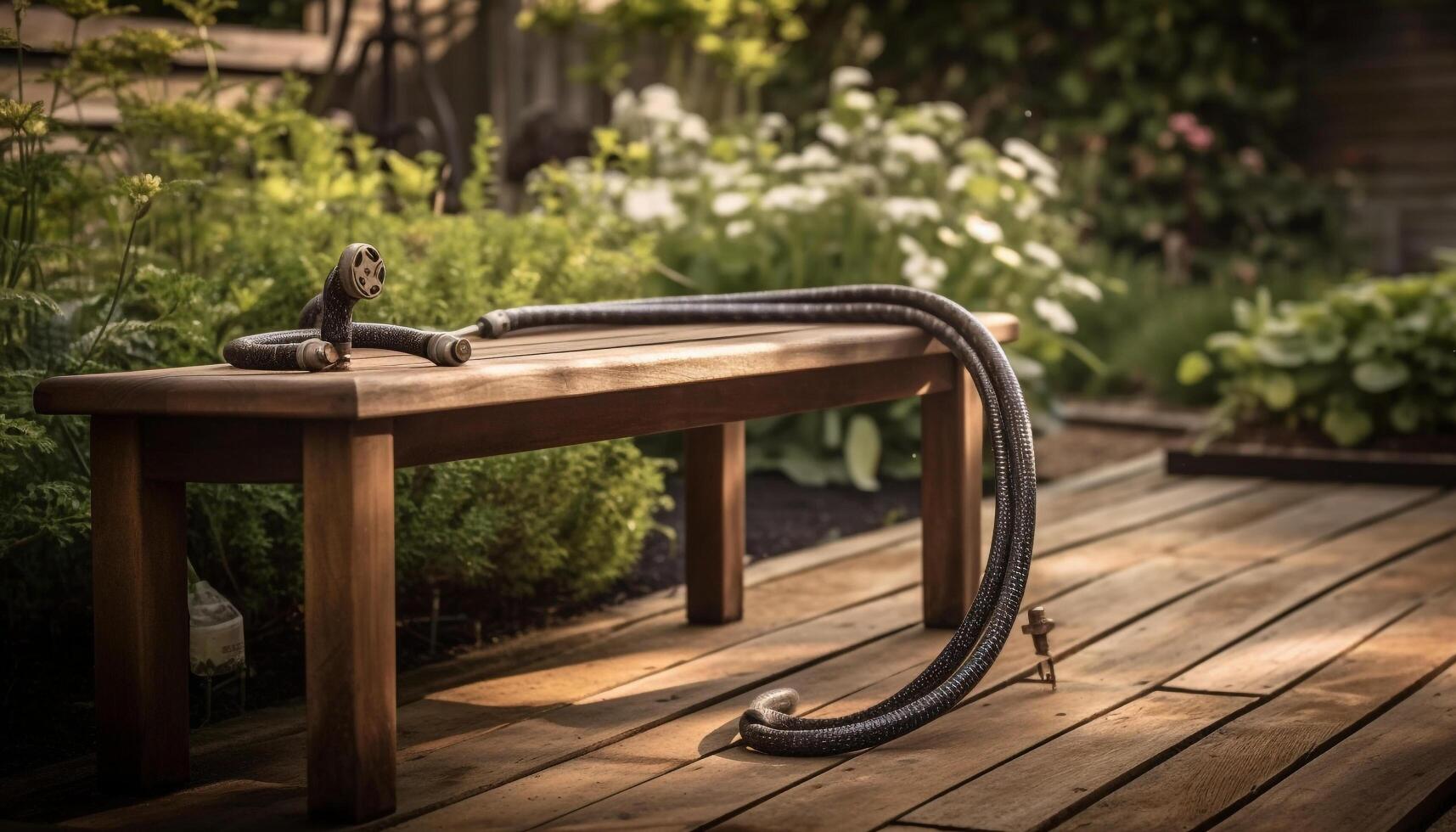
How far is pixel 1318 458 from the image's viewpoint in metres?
4.77

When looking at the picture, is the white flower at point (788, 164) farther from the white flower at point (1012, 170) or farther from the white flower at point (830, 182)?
the white flower at point (1012, 170)

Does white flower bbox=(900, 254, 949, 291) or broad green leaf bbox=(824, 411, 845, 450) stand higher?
white flower bbox=(900, 254, 949, 291)

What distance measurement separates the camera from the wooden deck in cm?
193

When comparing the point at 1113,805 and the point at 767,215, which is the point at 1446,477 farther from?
the point at 1113,805

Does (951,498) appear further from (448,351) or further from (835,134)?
(835,134)

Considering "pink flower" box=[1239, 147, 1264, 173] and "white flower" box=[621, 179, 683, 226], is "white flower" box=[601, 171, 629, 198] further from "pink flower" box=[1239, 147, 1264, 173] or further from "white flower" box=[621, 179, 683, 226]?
"pink flower" box=[1239, 147, 1264, 173]

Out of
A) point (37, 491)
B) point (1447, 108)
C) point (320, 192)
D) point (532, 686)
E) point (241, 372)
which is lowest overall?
point (532, 686)

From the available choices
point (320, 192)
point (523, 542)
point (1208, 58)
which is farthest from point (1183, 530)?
point (1208, 58)

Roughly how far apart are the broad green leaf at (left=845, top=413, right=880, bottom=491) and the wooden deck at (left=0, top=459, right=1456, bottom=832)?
837 millimetres

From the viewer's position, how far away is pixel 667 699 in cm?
246

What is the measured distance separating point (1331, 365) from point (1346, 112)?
13.0 feet

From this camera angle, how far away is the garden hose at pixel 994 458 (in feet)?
7.14

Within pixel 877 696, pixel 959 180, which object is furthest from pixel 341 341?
pixel 959 180

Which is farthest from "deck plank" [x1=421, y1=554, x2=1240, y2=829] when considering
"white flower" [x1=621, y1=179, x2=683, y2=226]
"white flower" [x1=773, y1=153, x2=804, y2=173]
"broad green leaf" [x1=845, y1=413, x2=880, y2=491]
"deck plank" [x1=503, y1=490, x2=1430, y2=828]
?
"white flower" [x1=773, y1=153, x2=804, y2=173]
